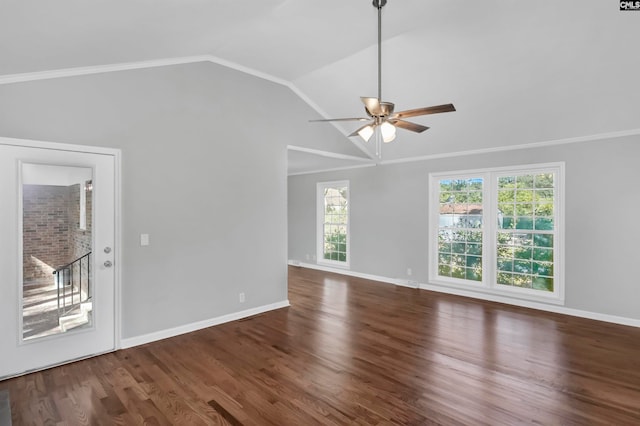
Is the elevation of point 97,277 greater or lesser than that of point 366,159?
lesser

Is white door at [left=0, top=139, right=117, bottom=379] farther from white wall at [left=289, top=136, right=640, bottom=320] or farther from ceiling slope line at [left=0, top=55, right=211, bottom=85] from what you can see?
white wall at [left=289, top=136, right=640, bottom=320]

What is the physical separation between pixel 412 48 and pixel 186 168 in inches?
118

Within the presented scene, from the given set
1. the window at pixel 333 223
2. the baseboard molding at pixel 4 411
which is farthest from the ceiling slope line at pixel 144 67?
the window at pixel 333 223

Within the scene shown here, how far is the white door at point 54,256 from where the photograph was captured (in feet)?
9.86

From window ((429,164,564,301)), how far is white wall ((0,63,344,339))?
115 inches

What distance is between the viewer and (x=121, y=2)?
223 centimetres

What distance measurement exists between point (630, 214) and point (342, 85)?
4092 millimetres

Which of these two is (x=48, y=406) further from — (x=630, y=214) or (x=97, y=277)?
(x=630, y=214)

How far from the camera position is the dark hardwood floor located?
8.21ft

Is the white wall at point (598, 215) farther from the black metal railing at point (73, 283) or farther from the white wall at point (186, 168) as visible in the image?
the black metal railing at point (73, 283)

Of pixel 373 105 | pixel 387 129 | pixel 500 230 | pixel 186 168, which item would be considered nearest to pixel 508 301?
pixel 500 230

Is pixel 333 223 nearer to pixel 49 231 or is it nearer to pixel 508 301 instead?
pixel 508 301

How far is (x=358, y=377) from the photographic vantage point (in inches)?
119

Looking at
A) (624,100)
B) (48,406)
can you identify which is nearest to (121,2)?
(48,406)
